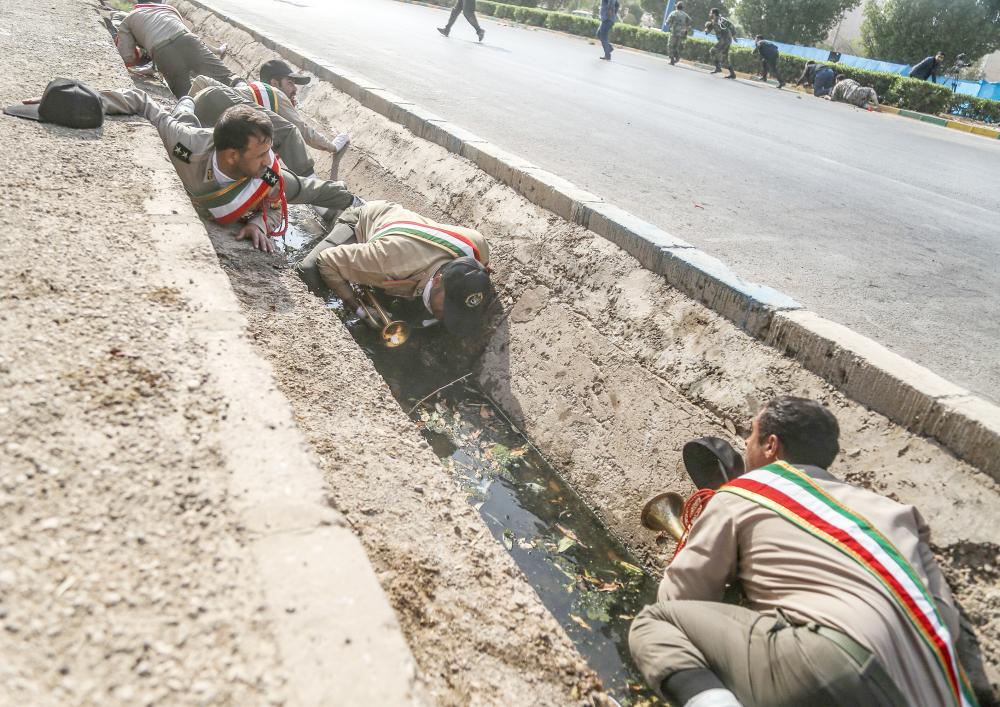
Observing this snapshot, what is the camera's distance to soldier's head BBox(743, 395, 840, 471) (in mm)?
2645

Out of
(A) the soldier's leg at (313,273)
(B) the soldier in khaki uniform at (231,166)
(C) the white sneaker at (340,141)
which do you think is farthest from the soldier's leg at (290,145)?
(A) the soldier's leg at (313,273)

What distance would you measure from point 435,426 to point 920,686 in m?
2.67

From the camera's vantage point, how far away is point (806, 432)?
265 cm

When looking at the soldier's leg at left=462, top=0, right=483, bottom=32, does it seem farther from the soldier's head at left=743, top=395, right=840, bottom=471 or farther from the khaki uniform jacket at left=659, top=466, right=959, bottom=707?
the khaki uniform jacket at left=659, top=466, right=959, bottom=707

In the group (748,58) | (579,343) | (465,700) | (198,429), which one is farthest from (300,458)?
(748,58)

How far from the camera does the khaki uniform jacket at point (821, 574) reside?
2.12m

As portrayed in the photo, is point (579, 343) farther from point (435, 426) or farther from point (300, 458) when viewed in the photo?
point (300, 458)

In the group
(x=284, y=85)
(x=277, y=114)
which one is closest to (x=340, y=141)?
(x=277, y=114)

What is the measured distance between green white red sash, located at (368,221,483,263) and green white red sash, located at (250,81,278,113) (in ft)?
8.17

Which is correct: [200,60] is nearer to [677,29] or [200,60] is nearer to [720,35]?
[677,29]

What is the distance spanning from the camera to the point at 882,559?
2225 millimetres

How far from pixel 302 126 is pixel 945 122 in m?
16.5

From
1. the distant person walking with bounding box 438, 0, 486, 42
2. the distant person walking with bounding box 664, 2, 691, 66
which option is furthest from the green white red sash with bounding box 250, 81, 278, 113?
the distant person walking with bounding box 664, 2, 691, 66

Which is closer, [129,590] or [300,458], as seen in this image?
[129,590]
